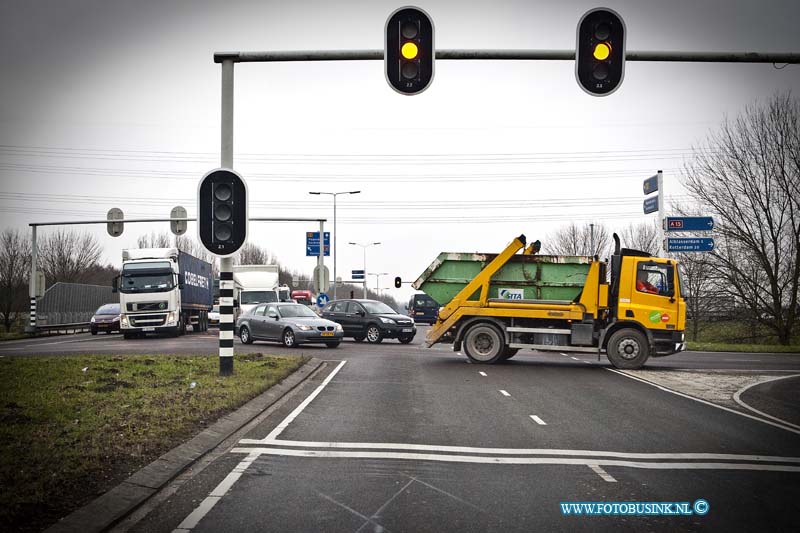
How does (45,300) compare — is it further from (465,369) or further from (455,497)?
(455,497)

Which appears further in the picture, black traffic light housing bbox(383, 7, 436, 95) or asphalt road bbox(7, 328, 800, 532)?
black traffic light housing bbox(383, 7, 436, 95)

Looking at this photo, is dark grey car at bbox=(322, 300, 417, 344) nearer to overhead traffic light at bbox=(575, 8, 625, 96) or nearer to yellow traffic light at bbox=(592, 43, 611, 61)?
overhead traffic light at bbox=(575, 8, 625, 96)

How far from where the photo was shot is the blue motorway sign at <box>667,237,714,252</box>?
28062 millimetres

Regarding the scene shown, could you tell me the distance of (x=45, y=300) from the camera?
40531 millimetres

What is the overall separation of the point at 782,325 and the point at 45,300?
3924 centimetres

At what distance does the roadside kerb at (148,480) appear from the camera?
4.86 m

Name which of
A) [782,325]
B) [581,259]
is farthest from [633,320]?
[782,325]

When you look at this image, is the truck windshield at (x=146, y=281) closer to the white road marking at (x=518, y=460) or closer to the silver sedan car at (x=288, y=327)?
the silver sedan car at (x=288, y=327)

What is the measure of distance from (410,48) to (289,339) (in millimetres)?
15935

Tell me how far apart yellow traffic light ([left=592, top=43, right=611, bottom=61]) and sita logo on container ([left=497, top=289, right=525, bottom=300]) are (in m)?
9.78

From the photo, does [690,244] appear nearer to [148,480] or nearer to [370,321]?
[370,321]

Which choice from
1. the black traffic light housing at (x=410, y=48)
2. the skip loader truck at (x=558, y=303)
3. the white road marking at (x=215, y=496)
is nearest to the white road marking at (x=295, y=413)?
the white road marking at (x=215, y=496)

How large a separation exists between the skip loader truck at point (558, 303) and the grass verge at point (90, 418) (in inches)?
213

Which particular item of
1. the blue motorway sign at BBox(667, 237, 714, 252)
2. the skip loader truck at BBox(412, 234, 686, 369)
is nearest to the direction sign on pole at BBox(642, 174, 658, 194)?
the blue motorway sign at BBox(667, 237, 714, 252)
